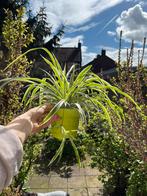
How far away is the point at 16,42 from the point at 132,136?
1315mm

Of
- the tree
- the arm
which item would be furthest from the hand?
the tree

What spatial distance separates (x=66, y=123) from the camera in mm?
1260

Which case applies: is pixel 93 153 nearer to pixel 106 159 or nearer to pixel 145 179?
pixel 106 159

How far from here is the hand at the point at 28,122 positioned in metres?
0.96

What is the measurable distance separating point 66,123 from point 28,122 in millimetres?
267

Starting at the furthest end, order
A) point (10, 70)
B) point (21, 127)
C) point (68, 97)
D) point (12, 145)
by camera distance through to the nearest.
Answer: point (10, 70)
point (68, 97)
point (21, 127)
point (12, 145)

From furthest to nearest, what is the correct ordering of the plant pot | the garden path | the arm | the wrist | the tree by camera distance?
1. the garden path
2. the tree
3. the plant pot
4. the wrist
5. the arm

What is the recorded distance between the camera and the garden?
49.5 inches

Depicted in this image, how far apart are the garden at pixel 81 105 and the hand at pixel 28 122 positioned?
1.6 inches

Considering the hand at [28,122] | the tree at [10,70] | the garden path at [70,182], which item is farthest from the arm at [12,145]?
the garden path at [70,182]

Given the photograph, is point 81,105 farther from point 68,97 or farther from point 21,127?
point 21,127

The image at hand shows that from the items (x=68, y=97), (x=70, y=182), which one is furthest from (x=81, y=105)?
(x=70, y=182)

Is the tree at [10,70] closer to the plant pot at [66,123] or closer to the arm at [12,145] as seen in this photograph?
the plant pot at [66,123]

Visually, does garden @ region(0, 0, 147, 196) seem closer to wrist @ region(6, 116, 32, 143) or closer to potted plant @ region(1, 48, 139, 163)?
potted plant @ region(1, 48, 139, 163)
